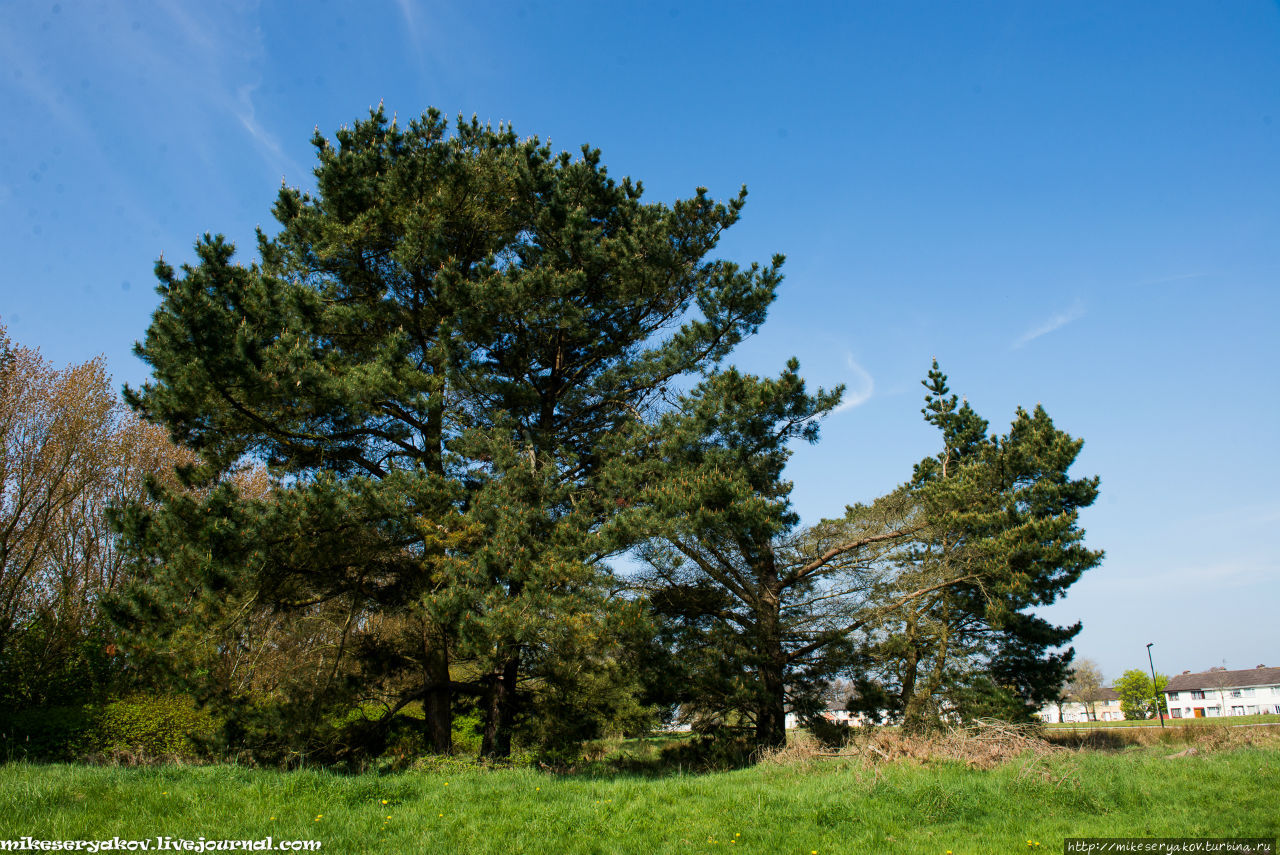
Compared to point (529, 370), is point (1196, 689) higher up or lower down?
lower down

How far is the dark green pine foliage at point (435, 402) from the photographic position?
11.8 meters

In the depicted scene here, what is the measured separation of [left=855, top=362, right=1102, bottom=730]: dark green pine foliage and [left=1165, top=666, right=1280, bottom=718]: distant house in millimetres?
71503

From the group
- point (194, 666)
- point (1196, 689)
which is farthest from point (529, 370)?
point (1196, 689)

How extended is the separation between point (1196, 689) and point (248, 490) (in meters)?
98.6

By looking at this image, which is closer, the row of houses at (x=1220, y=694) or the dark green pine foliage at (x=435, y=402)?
the dark green pine foliage at (x=435, y=402)

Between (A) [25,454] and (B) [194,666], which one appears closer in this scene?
(B) [194,666]

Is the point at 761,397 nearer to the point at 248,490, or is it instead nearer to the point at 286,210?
the point at 286,210

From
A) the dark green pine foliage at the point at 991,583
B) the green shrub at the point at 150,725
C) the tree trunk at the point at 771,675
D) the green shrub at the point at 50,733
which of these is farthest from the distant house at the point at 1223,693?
the green shrub at the point at 50,733

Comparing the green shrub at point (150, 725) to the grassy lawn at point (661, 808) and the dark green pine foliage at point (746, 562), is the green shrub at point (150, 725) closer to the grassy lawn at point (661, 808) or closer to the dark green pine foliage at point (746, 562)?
the grassy lawn at point (661, 808)

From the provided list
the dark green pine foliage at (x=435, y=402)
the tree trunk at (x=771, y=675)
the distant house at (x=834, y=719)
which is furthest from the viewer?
the distant house at (x=834, y=719)

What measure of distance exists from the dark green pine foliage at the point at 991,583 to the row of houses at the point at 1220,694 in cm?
5960

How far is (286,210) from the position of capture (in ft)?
52.3

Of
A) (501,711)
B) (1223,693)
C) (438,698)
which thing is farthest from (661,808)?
(1223,693)

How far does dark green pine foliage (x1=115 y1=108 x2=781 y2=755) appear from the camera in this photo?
1176cm
